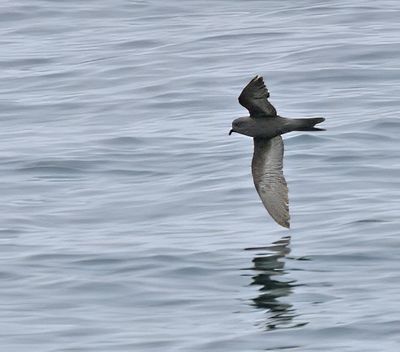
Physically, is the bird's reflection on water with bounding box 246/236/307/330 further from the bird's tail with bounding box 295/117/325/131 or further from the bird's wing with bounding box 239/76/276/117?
the bird's wing with bounding box 239/76/276/117

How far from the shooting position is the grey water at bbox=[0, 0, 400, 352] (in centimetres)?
1459

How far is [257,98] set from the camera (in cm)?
1634

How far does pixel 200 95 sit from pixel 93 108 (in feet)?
5.12

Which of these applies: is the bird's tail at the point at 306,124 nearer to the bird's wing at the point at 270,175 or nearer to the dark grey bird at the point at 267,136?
the dark grey bird at the point at 267,136

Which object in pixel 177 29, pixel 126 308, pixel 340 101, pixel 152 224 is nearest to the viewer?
pixel 126 308

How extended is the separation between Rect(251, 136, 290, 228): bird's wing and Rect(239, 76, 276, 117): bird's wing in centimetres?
74

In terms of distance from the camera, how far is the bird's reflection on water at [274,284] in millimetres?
14500

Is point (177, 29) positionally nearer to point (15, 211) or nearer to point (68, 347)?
point (15, 211)

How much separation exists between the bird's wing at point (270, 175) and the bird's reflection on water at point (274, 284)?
40cm

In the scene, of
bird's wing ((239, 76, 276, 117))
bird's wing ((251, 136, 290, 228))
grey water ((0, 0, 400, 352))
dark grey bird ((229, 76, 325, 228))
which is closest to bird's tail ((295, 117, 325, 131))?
dark grey bird ((229, 76, 325, 228))

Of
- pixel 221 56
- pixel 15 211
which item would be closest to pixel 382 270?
pixel 15 211

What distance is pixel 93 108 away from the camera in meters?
23.9

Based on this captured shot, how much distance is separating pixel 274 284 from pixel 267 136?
6.42 feet

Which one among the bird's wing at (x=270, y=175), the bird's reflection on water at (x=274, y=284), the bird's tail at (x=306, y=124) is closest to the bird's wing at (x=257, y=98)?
the bird's tail at (x=306, y=124)
